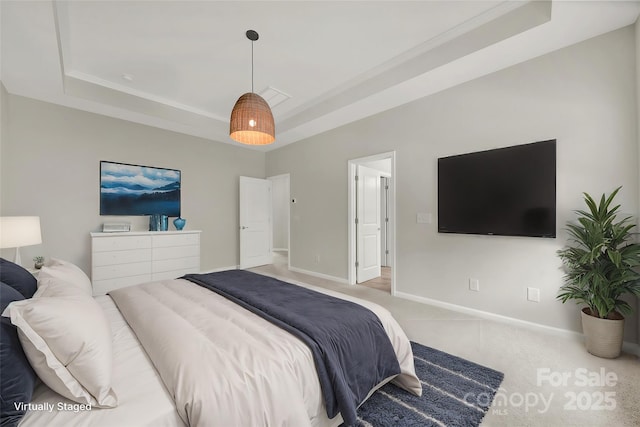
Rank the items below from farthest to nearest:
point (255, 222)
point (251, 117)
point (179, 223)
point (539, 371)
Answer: point (255, 222) → point (179, 223) → point (251, 117) → point (539, 371)

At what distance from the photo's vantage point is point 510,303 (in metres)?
2.73

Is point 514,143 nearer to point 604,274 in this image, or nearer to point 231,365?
point 604,274

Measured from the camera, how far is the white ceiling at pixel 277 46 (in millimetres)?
2217

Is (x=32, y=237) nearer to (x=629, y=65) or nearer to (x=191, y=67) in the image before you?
(x=191, y=67)

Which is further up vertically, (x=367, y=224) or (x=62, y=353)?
(x=367, y=224)

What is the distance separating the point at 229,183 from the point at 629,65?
5473mm

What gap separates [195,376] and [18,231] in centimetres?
267

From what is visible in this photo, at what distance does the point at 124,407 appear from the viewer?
3.01 ft

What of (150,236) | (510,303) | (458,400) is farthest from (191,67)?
(510,303)

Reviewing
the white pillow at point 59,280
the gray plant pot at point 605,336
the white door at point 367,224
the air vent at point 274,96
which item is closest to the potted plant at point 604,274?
the gray plant pot at point 605,336

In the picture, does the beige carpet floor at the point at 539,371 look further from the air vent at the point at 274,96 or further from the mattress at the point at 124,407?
the air vent at the point at 274,96

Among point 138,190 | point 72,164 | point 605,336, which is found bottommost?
point 605,336

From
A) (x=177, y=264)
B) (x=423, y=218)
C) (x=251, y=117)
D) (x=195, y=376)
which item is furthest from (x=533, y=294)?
(x=177, y=264)

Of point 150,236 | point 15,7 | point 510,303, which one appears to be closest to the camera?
point 15,7
